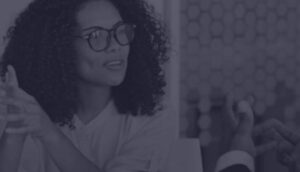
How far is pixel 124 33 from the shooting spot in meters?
1.34

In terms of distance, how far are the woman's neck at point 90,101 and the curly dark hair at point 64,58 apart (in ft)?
0.09

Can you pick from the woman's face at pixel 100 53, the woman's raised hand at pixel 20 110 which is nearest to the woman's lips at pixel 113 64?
the woman's face at pixel 100 53

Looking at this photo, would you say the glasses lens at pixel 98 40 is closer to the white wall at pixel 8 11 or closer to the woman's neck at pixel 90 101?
the woman's neck at pixel 90 101

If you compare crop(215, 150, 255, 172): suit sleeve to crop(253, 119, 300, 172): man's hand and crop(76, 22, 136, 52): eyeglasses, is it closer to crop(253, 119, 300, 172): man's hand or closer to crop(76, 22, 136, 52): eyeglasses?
crop(253, 119, 300, 172): man's hand

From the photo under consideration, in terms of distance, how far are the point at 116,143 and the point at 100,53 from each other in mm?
254

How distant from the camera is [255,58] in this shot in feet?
5.94

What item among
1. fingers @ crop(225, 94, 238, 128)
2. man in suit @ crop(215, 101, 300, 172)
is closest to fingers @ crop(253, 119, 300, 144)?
man in suit @ crop(215, 101, 300, 172)

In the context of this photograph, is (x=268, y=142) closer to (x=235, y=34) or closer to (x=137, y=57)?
(x=235, y=34)

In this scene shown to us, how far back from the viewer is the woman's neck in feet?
4.69

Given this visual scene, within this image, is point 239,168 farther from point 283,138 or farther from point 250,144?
point 283,138

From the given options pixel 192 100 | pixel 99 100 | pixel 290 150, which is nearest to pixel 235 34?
pixel 192 100

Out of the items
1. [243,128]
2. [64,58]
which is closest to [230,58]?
[243,128]

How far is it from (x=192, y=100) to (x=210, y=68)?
11cm

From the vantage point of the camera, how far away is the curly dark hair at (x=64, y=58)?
52.4 inches
